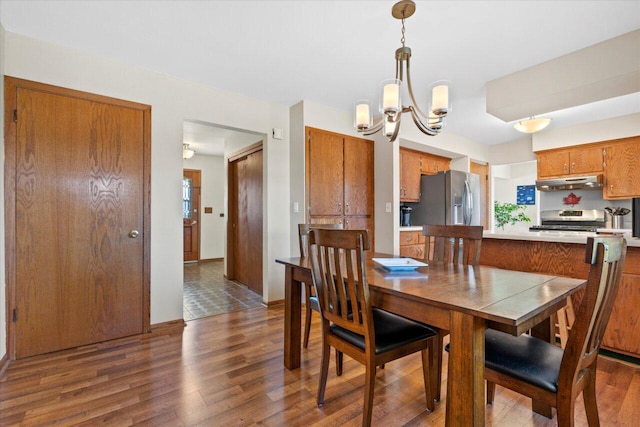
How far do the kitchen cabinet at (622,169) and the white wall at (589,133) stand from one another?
12 cm

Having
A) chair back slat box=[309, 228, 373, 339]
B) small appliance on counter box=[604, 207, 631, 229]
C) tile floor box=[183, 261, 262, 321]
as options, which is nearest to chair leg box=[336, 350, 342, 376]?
chair back slat box=[309, 228, 373, 339]

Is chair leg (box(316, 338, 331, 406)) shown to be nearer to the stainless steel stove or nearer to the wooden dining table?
the wooden dining table

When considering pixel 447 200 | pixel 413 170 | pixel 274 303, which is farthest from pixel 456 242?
pixel 413 170

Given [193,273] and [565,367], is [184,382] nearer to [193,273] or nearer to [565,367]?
[565,367]

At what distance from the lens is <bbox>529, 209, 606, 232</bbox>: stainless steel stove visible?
474 cm

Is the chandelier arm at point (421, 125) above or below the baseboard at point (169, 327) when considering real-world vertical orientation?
above

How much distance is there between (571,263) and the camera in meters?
2.38

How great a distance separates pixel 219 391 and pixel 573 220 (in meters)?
5.85

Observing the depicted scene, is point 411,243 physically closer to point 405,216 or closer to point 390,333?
Result: point 405,216

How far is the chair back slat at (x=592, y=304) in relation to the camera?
1048 mm

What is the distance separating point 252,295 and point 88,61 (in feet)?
9.45

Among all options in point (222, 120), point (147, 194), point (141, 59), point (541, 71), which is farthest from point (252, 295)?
point (541, 71)

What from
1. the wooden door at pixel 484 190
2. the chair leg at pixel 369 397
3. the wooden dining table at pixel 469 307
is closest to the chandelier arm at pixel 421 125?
the wooden dining table at pixel 469 307

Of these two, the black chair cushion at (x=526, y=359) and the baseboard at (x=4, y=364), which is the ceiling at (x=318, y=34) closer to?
the black chair cushion at (x=526, y=359)
